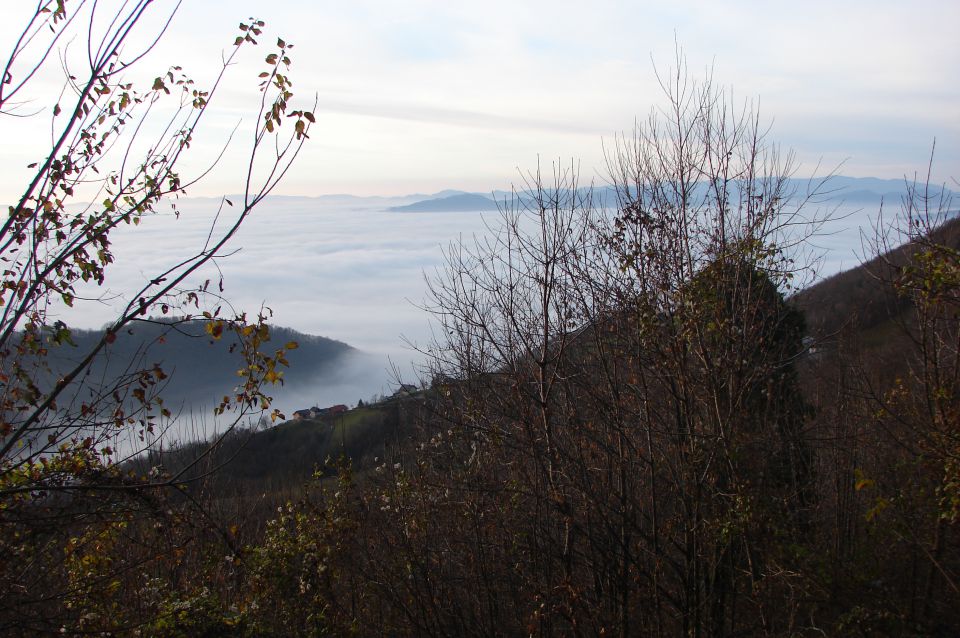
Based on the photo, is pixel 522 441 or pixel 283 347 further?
pixel 522 441

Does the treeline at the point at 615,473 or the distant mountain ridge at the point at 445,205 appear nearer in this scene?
the treeline at the point at 615,473

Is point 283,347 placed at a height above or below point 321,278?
below

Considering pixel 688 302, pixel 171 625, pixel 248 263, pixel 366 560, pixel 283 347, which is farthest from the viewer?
pixel 248 263

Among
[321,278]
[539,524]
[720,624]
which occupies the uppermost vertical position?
[321,278]

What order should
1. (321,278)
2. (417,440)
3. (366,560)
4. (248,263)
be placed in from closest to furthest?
(366,560) → (417,440) → (248,263) → (321,278)

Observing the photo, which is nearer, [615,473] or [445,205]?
[615,473]

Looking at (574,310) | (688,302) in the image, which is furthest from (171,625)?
(688,302)

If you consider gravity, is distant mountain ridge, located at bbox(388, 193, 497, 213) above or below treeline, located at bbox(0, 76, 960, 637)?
above

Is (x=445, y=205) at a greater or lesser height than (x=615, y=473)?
greater

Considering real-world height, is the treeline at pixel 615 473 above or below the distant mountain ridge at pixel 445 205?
below

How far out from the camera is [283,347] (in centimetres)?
479

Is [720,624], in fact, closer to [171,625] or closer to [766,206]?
[766,206]

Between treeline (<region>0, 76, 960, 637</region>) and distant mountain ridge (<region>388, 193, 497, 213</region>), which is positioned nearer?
treeline (<region>0, 76, 960, 637</region>)

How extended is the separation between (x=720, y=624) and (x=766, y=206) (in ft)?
15.8
